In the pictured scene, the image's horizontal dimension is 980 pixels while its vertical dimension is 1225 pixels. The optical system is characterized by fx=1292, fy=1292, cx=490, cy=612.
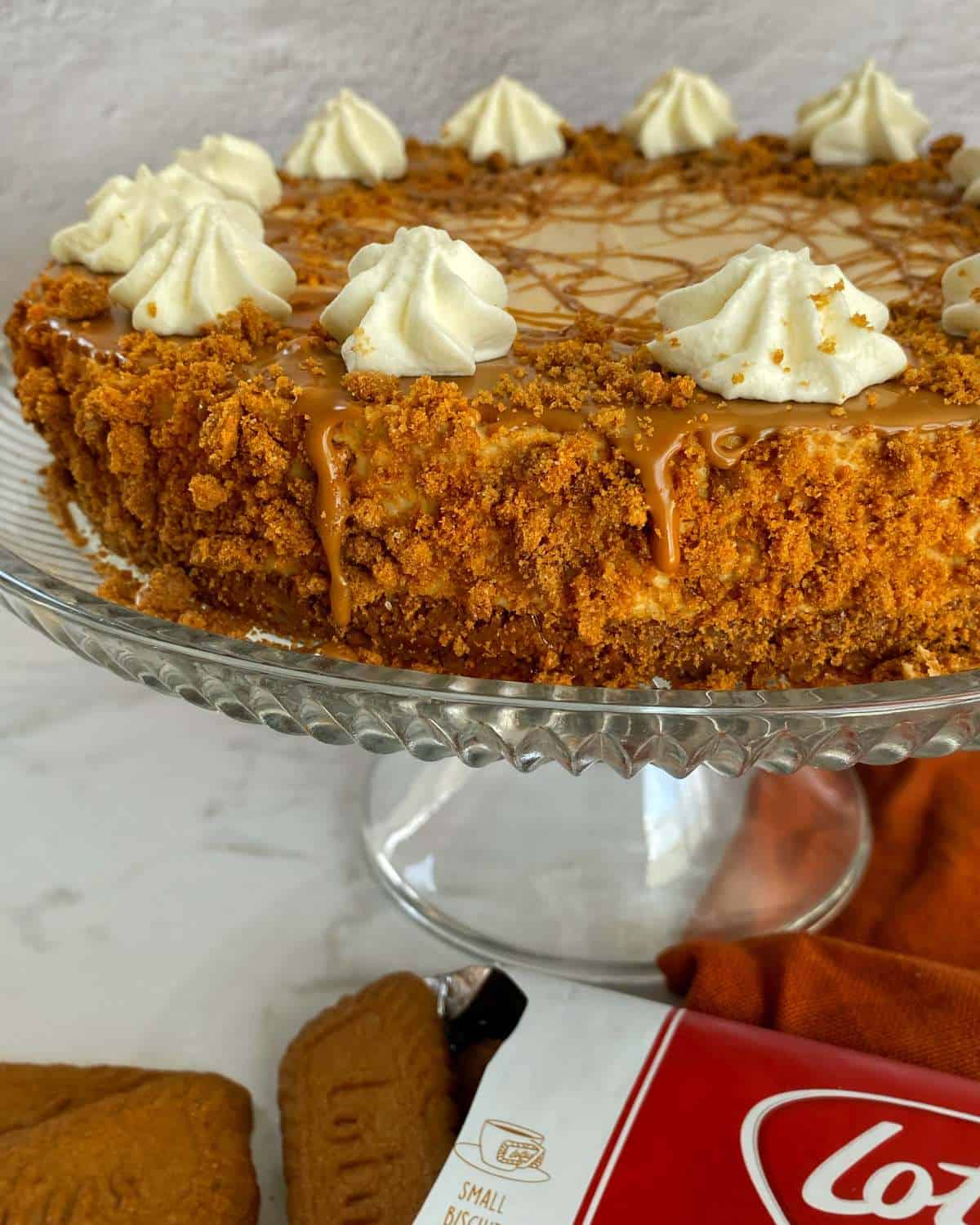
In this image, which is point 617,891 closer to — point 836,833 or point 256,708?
point 836,833

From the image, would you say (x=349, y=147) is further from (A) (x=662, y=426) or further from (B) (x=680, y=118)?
(A) (x=662, y=426)

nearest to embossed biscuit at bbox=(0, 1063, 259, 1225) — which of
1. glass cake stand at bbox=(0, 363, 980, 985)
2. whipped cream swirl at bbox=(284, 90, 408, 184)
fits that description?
glass cake stand at bbox=(0, 363, 980, 985)

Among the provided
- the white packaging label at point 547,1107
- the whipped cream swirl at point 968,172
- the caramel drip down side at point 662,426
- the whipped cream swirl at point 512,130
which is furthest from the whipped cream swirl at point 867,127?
the white packaging label at point 547,1107

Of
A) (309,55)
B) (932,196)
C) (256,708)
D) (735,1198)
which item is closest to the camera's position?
(735,1198)

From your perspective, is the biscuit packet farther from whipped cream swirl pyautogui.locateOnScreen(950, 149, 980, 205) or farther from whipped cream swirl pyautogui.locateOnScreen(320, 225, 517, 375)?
whipped cream swirl pyautogui.locateOnScreen(950, 149, 980, 205)

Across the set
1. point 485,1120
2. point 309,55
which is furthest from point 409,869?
point 309,55

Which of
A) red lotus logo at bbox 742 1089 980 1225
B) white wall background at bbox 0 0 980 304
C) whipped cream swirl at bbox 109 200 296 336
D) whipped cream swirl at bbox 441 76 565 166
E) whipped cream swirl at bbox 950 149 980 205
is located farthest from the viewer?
white wall background at bbox 0 0 980 304

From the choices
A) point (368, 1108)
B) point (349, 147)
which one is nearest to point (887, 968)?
point (368, 1108)
